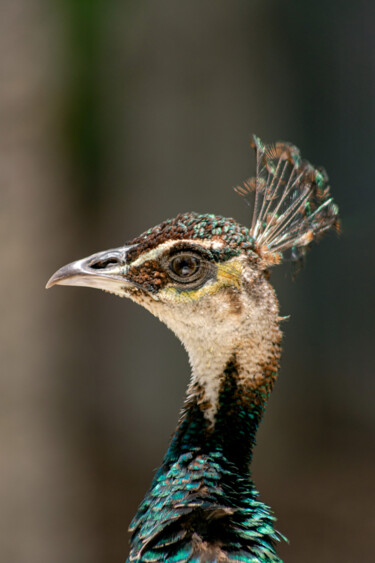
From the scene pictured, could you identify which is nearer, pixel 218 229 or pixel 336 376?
pixel 218 229

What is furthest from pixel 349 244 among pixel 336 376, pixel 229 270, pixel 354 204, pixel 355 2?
pixel 229 270

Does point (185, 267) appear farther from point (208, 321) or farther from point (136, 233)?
point (136, 233)

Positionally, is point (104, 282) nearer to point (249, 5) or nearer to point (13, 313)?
point (13, 313)

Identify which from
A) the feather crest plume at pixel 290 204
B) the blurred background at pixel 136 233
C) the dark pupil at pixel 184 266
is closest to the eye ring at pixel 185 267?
the dark pupil at pixel 184 266

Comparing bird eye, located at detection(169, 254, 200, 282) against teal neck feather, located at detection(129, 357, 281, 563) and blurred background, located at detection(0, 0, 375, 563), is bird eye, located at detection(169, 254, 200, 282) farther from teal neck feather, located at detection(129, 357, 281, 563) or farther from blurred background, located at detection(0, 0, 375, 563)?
blurred background, located at detection(0, 0, 375, 563)

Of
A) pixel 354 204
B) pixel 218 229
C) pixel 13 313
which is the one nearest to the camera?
pixel 218 229

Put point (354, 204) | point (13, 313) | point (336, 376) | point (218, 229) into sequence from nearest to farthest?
1. point (218, 229)
2. point (354, 204)
3. point (13, 313)
4. point (336, 376)
